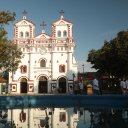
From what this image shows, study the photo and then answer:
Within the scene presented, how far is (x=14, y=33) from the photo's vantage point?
5919cm

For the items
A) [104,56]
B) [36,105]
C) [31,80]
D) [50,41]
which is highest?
[50,41]

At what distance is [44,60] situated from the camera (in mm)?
58156

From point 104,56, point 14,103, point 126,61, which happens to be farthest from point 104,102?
point 104,56

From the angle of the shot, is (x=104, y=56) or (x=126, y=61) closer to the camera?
(x=126, y=61)

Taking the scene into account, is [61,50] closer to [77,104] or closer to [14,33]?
[14,33]

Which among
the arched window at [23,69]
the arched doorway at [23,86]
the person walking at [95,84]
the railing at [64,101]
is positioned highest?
the arched window at [23,69]

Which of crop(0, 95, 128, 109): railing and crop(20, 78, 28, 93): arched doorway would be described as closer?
crop(0, 95, 128, 109): railing

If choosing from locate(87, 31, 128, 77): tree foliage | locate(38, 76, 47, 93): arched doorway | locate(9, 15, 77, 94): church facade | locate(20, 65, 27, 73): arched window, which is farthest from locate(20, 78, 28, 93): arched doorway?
locate(87, 31, 128, 77): tree foliage

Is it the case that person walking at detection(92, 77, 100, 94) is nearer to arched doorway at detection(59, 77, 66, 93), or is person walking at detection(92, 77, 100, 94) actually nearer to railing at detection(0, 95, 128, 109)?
railing at detection(0, 95, 128, 109)

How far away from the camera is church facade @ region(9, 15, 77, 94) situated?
186 feet

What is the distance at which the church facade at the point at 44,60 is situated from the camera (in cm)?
5669

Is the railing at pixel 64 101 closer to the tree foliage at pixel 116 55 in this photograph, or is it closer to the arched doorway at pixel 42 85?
the tree foliage at pixel 116 55

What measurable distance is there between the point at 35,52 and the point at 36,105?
30.4 meters

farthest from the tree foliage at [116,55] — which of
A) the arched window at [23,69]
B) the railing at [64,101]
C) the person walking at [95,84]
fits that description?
the railing at [64,101]
